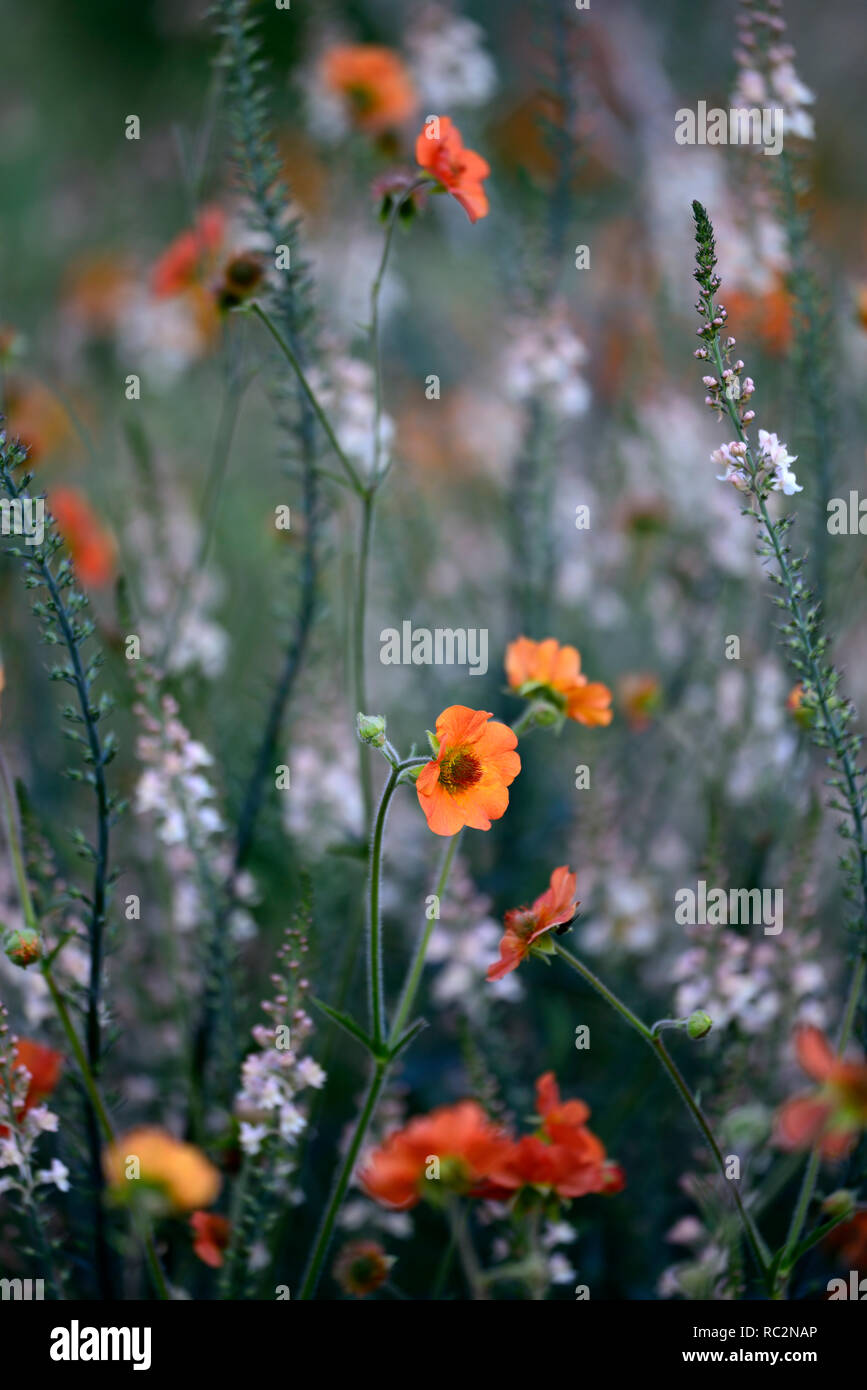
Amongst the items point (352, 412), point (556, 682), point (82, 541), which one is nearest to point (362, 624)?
point (556, 682)

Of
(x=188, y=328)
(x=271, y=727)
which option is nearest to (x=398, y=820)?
(x=271, y=727)

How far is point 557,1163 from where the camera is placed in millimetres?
826

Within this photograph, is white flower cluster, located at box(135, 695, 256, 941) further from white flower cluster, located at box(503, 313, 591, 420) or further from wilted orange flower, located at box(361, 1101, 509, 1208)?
white flower cluster, located at box(503, 313, 591, 420)

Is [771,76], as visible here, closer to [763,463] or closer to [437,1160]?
[763,463]

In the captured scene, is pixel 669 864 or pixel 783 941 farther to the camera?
pixel 669 864

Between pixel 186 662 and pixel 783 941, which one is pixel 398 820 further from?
pixel 783 941

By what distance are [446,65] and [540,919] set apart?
144 cm

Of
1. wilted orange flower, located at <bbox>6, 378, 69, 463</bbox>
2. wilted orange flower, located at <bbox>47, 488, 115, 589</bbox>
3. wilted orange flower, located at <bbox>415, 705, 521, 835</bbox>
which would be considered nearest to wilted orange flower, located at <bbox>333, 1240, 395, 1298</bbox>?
wilted orange flower, located at <bbox>415, 705, 521, 835</bbox>

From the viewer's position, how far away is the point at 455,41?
1732 millimetres

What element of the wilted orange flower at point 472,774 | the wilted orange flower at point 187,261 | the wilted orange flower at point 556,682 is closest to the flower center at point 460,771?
the wilted orange flower at point 472,774

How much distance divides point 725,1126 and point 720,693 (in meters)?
0.75

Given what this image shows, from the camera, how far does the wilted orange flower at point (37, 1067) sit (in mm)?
868

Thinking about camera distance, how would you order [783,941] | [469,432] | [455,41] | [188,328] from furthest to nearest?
[469,432] → [188,328] → [455,41] → [783,941]
